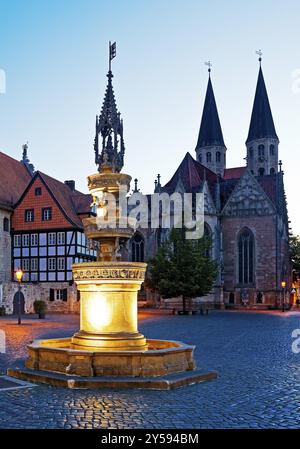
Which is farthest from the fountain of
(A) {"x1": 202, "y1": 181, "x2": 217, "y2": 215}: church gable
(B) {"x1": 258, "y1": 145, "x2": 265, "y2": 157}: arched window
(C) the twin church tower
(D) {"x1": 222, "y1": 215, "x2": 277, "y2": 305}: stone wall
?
(B) {"x1": 258, "y1": 145, "x2": 265, "y2": 157}: arched window

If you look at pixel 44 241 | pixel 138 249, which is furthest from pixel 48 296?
pixel 138 249

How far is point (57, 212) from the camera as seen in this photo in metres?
42.8

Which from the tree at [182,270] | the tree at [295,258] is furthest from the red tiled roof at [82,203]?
the tree at [295,258]

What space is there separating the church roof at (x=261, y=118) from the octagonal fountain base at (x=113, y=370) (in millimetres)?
67002

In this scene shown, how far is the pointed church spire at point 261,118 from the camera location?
73.6 metres

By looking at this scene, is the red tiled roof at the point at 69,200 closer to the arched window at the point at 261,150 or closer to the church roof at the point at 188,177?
the church roof at the point at 188,177

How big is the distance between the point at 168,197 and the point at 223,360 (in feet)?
142

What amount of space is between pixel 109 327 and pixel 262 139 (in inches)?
2625

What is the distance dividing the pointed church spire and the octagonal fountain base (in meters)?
66.9

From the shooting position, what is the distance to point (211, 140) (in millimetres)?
80062

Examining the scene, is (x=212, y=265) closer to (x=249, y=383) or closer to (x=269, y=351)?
(x=269, y=351)

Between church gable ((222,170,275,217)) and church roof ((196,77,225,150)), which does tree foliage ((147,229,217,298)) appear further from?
church roof ((196,77,225,150))
